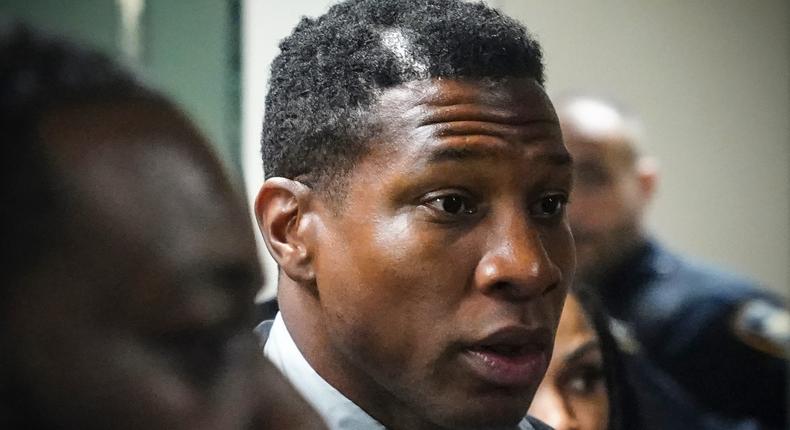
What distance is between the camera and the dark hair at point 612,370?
0.88m

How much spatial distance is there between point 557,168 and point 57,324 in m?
0.38

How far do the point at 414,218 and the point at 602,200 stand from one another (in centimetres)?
30

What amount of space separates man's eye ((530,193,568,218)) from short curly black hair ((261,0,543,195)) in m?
0.09

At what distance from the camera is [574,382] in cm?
86

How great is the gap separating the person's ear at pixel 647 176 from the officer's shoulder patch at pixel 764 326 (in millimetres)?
156

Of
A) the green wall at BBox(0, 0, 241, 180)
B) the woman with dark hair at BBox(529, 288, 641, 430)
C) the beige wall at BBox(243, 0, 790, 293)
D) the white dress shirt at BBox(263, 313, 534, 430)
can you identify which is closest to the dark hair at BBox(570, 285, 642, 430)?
the woman with dark hair at BBox(529, 288, 641, 430)

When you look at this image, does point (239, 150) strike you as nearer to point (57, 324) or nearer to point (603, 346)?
point (57, 324)

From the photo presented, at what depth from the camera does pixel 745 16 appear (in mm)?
1104

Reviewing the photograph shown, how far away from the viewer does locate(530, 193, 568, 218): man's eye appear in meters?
0.70

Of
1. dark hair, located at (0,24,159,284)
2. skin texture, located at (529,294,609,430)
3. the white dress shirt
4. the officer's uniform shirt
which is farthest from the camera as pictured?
the officer's uniform shirt

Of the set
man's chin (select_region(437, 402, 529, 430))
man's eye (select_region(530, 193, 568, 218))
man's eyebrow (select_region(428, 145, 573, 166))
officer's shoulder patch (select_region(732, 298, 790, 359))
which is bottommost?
officer's shoulder patch (select_region(732, 298, 790, 359))

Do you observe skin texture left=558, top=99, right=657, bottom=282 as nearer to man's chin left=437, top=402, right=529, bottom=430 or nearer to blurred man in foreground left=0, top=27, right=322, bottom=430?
man's chin left=437, top=402, right=529, bottom=430

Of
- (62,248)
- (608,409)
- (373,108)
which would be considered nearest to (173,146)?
(62,248)

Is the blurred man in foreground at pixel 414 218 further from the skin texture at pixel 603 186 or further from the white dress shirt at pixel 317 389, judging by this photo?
the skin texture at pixel 603 186
